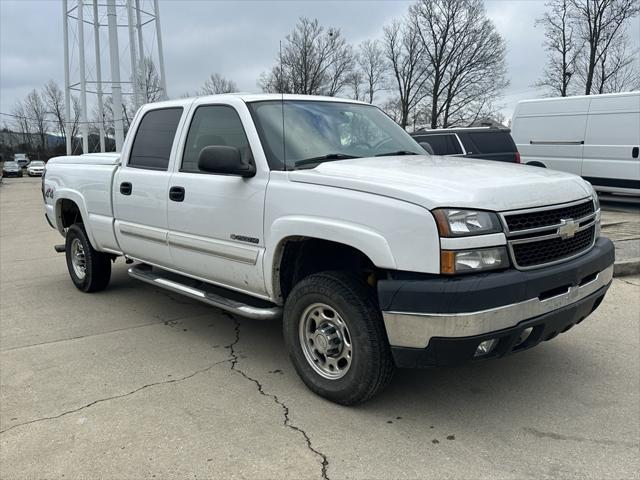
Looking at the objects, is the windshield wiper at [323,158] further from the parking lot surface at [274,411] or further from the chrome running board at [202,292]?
the parking lot surface at [274,411]

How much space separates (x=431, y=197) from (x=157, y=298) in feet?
13.5

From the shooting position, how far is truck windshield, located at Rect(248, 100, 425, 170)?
Answer: 148 inches

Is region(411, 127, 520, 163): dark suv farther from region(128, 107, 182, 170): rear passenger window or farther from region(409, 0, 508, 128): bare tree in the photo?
region(409, 0, 508, 128): bare tree

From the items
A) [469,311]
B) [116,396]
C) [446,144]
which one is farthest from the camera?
[446,144]

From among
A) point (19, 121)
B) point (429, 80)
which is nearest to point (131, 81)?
point (429, 80)

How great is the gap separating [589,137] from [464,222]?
36.0 ft

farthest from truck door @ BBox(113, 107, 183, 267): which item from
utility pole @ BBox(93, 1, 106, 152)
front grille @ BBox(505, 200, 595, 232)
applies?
utility pole @ BBox(93, 1, 106, 152)

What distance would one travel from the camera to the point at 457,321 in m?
2.76

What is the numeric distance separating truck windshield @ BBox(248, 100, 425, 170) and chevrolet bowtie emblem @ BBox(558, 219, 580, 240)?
1.47m

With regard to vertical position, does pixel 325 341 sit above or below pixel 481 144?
below

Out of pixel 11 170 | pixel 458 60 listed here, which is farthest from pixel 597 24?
pixel 11 170

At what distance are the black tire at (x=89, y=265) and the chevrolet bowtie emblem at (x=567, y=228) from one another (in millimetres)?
4749

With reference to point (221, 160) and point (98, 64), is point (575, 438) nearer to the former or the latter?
point (221, 160)

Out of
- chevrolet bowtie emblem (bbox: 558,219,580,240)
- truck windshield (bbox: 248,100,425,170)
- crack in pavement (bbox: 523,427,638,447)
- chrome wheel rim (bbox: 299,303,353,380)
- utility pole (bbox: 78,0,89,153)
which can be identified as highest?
utility pole (bbox: 78,0,89,153)
